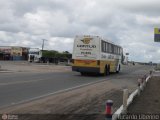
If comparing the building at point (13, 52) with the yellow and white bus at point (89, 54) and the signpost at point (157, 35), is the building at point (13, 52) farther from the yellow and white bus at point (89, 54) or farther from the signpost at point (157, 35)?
the yellow and white bus at point (89, 54)

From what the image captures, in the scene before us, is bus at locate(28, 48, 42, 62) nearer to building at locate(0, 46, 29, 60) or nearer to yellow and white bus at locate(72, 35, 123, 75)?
building at locate(0, 46, 29, 60)

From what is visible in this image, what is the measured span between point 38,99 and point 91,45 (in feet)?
66.8

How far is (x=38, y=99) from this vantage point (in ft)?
51.8

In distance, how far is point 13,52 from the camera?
13600cm

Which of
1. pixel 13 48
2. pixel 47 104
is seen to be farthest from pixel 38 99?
pixel 13 48

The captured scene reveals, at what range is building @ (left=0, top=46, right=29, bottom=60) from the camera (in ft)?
443

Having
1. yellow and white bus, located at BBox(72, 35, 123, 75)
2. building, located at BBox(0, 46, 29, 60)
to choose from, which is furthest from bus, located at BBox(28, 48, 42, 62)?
yellow and white bus, located at BBox(72, 35, 123, 75)

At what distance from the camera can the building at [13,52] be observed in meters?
135

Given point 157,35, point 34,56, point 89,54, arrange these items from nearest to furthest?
point 89,54 < point 157,35 < point 34,56

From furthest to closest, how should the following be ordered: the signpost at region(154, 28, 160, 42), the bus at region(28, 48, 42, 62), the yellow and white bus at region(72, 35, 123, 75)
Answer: the bus at region(28, 48, 42, 62), the signpost at region(154, 28, 160, 42), the yellow and white bus at region(72, 35, 123, 75)

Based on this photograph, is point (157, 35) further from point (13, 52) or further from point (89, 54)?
point (13, 52)

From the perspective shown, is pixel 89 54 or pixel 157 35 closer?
pixel 89 54

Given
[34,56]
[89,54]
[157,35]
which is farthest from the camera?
[34,56]

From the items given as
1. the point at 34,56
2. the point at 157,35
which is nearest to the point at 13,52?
the point at 34,56
